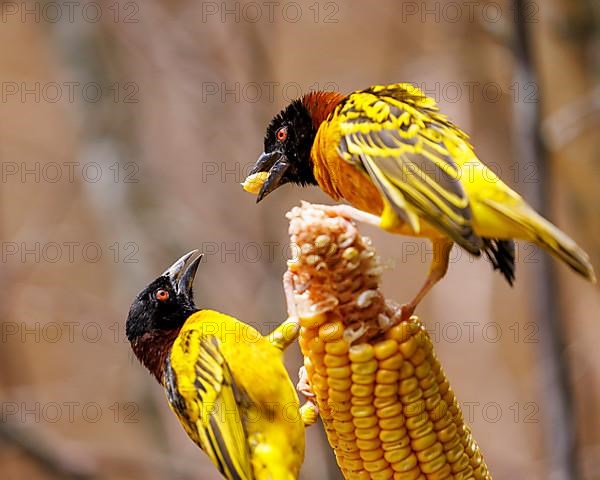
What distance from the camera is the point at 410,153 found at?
→ 6.71 feet

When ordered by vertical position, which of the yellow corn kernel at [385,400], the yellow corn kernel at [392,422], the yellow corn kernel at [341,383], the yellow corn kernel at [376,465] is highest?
the yellow corn kernel at [341,383]

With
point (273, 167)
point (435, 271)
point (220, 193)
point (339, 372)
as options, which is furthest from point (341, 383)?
point (220, 193)

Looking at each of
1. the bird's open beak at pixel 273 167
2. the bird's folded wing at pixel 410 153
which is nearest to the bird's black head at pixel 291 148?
the bird's open beak at pixel 273 167

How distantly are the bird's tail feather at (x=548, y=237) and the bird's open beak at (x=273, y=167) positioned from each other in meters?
0.71

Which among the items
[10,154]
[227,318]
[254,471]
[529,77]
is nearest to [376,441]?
[254,471]

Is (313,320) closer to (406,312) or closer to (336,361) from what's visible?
(336,361)

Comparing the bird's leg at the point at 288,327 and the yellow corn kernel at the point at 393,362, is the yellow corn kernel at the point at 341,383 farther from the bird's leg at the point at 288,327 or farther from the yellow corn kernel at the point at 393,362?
the bird's leg at the point at 288,327

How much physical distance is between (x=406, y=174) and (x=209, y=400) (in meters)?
0.90

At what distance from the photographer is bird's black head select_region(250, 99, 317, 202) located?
2.38 m

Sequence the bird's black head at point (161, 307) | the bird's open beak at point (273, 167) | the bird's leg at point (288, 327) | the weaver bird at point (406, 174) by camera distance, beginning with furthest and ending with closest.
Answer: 1. the bird's black head at point (161, 307)
2. the bird's open beak at point (273, 167)
3. the bird's leg at point (288, 327)
4. the weaver bird at point (406, 174)

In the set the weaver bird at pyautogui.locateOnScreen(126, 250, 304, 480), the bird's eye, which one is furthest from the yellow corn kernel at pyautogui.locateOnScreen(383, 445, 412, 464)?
the bird's eye

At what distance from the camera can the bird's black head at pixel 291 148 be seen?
7.82 feet

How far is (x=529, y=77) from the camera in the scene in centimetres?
354

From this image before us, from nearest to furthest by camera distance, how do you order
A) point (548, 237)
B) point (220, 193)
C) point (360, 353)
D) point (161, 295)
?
1. point (548, 237)
2. point (360, 353)
3. point (161, 295)
4. point (220, 193)
